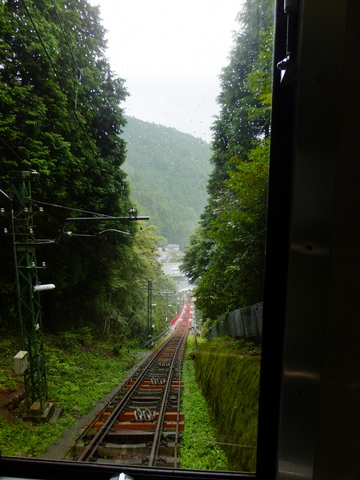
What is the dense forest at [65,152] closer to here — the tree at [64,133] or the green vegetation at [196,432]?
the tree at [64,133]

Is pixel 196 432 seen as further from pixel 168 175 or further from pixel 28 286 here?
pixel 168 175

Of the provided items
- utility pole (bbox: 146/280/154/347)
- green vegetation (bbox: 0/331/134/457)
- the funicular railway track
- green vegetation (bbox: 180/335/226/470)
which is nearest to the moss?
green vegetation (bbox: 180/335/226/470)

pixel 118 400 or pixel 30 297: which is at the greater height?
pixel 30 297

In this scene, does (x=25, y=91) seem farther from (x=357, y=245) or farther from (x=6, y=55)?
(x=357, y=245)

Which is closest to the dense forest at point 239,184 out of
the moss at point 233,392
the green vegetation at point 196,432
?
the moss at point 233,392

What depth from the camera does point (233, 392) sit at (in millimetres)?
1257

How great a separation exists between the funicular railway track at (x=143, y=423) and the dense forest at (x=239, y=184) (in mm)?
276

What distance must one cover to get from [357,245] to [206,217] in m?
0.63

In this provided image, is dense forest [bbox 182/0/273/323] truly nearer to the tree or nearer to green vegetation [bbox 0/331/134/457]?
the tree

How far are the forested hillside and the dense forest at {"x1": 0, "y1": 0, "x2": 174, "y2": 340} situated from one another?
2.4 inches

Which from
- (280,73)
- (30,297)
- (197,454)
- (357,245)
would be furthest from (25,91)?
(197,454)

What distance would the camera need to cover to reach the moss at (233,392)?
108 centimetres

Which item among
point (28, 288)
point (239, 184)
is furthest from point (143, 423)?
point (239, 184)

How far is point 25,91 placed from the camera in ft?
4.04
